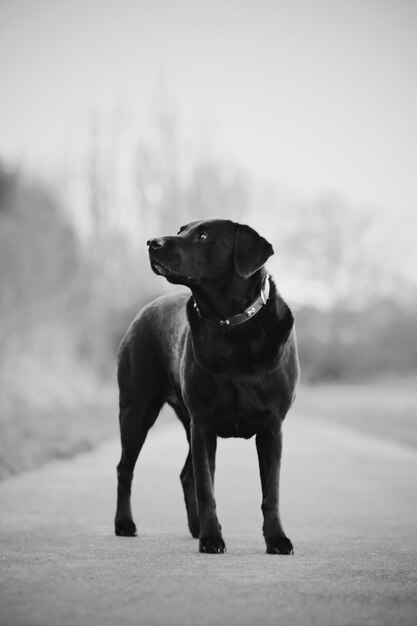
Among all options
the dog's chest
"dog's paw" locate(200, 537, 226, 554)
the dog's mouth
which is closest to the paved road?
"dog's paw" locate(200, 537, 226, 554)

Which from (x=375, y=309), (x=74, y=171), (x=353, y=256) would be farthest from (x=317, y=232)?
(x=74, y=171)

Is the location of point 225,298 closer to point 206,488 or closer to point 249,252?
point 249,252

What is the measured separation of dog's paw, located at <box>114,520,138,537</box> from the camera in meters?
5.53

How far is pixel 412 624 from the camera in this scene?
9.80ft

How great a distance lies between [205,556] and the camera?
4523mm

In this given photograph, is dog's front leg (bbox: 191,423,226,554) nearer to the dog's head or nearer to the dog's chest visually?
the dog's chest

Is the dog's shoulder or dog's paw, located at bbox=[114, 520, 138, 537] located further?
the dog's shoulder

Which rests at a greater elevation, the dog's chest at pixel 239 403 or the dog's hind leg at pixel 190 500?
the dog's chest at pixel 239 403

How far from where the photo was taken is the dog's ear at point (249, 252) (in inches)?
195

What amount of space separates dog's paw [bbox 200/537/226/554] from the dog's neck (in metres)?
1.23

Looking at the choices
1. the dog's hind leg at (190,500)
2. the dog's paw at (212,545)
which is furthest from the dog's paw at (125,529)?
the dog's paw at (212,545)

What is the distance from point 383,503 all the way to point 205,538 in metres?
3.63

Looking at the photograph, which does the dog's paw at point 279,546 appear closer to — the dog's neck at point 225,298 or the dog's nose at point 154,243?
the dog's neck at point 225,298

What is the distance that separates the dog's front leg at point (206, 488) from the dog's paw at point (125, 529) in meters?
0.82
